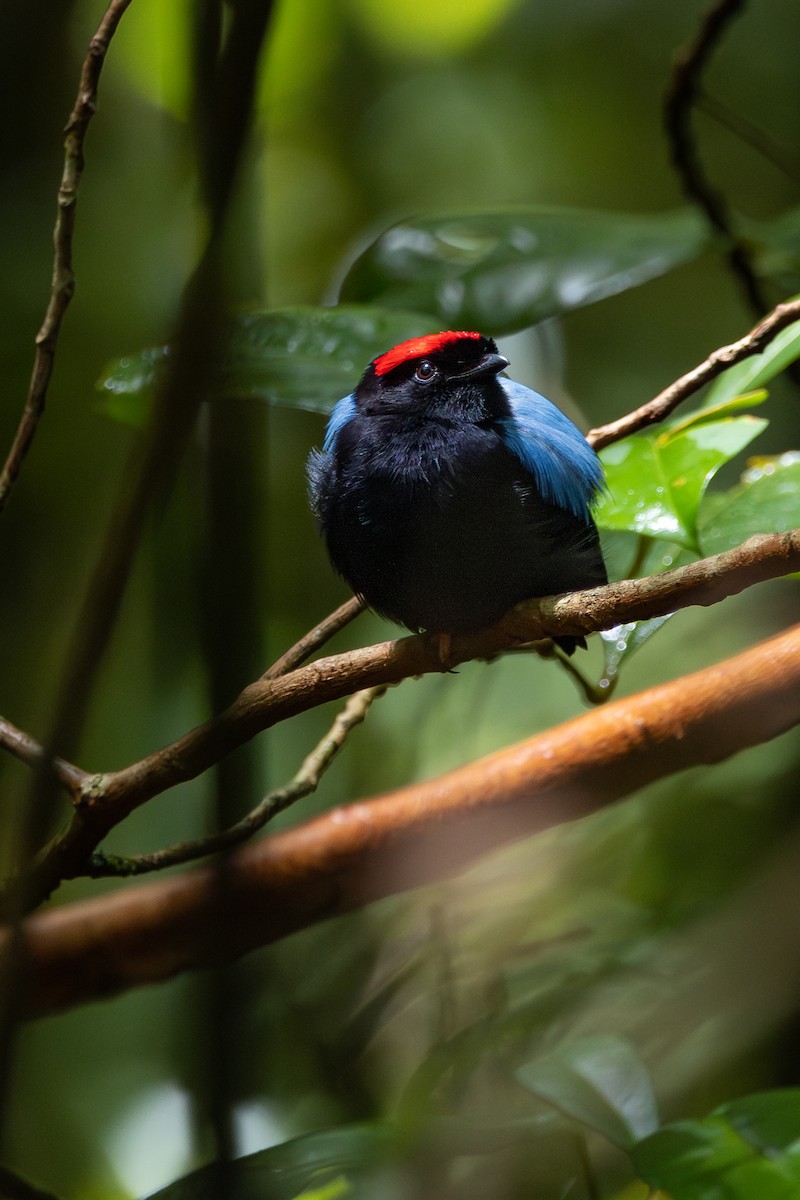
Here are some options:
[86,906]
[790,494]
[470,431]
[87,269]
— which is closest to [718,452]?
[790,494]

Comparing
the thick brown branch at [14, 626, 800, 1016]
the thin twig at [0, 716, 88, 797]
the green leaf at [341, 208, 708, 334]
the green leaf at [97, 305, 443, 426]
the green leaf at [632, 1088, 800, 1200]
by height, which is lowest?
the green leaf at [632, 1088, 800, 1200]

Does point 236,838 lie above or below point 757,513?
below

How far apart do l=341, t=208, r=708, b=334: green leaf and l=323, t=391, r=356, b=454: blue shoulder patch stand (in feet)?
1.39

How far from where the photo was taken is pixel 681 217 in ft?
8.11

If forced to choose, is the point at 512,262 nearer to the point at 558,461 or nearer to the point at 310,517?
the point at 558,461

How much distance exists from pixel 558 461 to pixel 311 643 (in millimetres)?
524

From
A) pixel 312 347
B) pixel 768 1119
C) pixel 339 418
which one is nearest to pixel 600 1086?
pixel 768 1119

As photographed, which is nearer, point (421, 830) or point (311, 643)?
point (311, 643)

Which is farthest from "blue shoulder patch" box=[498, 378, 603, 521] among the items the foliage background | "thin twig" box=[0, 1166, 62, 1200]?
"thin twig" box=[0, 1166, 62, 1200]

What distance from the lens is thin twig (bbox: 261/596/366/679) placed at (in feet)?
5.38

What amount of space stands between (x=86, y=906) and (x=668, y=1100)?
4.30ft

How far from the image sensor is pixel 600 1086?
169 cm

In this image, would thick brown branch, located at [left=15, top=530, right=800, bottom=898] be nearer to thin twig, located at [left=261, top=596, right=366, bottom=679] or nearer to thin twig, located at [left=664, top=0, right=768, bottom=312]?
thin twig, located at [left=261, top=596, right=366, bottom=679]

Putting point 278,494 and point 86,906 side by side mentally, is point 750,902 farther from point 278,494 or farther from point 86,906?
point 278,494
